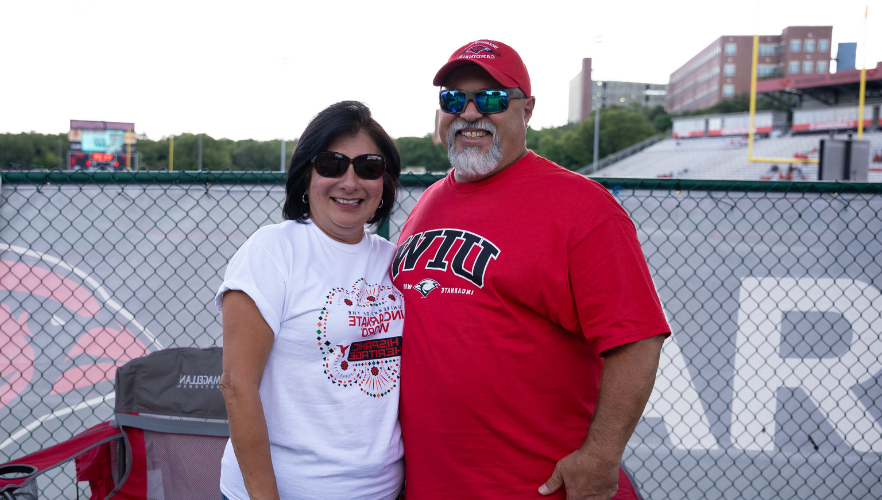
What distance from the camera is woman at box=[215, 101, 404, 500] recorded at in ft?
5.06

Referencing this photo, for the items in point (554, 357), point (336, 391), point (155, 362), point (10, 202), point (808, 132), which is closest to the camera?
point (336, 391)

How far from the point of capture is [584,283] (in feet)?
5.63

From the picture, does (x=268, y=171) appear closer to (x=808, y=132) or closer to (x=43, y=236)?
(x=43, y=236)

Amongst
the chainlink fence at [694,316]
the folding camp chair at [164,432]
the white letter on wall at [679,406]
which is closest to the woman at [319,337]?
the folding camp chair at [164,432]

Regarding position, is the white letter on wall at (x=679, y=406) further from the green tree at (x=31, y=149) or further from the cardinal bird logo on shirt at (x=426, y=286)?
the green tree at (x=31, y=149)

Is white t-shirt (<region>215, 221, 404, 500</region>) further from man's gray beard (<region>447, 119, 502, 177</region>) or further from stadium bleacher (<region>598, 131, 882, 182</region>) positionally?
stadium bleacher (<region>598, 131, 882, 182</region>)

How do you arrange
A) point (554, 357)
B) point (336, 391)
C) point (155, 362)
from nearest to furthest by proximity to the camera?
point (336, 391) → point (554, 357) → point (155, 362)

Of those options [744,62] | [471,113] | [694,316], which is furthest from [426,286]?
[744,62]

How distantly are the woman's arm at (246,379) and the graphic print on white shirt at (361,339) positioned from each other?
0.16 metres

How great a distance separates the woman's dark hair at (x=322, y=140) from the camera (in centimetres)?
173

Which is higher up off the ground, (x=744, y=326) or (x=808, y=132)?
(x=808, y=132)

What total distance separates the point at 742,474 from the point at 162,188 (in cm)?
356

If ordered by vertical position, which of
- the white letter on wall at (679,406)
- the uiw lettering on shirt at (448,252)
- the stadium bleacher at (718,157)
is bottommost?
the white letter on wall at (679,406)

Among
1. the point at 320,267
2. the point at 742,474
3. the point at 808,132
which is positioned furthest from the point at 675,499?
the point at 808,132
